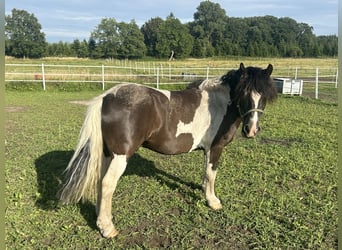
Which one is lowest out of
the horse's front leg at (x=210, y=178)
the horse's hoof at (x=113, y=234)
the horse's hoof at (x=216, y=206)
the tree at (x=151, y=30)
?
the horse's hoof at (x=113, y=234)

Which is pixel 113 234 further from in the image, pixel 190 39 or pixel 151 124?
pixel 190 39

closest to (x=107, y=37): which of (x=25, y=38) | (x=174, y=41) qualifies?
(x=174, y=41)

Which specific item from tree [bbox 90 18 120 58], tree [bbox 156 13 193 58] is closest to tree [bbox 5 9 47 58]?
tree [bbox 90 18 120 58]

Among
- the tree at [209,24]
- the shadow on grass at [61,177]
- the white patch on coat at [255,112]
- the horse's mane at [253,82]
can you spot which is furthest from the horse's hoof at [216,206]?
the tree at [209,24]

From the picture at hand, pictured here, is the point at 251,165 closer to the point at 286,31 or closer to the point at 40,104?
the point at 40,104

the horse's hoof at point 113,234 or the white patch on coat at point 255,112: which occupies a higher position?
the white patch on coat at point 255,112

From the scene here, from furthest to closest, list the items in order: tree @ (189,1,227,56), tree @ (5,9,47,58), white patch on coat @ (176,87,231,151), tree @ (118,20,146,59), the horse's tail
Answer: tree @ (189,1,227,56), tree @ (118,20,146,59), tree @ (5,9,47,58), white patch on coat @ (176,87,231,151), the horse's tail

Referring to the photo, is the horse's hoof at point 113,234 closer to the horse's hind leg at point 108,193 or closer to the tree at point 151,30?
→ the horse's hind leg at point 108,193

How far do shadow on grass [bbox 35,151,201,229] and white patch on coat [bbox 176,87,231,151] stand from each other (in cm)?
82

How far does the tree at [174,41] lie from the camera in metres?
52.4

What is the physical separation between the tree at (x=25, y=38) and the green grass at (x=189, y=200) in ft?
130

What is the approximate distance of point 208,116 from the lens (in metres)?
3.34

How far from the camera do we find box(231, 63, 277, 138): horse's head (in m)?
2.91

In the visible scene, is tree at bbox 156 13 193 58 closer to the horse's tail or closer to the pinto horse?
the pinto horse
